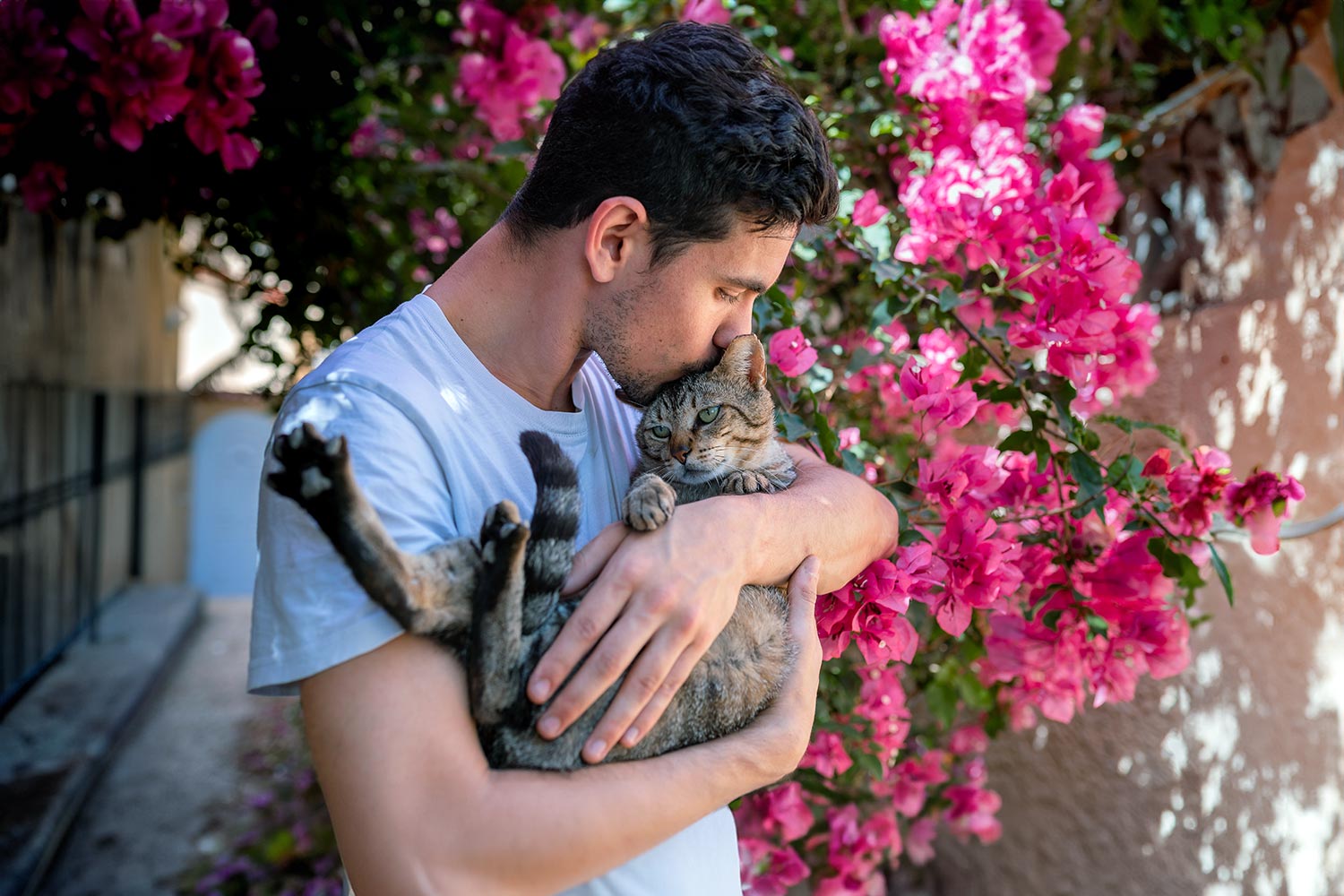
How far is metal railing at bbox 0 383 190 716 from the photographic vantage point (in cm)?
471

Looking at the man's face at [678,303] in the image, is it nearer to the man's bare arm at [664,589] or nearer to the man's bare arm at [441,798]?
the man's bare arm at [664,589]

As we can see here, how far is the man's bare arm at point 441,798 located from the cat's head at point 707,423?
873 millimetres

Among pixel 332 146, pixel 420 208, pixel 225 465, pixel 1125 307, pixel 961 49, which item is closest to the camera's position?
pixel 1125 307

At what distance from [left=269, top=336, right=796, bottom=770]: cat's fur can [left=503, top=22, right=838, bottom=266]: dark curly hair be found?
0.32 m

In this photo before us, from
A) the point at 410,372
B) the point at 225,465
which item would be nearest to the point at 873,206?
the point at 410,372

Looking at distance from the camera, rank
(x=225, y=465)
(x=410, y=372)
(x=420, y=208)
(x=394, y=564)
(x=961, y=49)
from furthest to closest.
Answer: (x=225, y=465), (x=420, y=208), (x=961, y=49), (x=410, y=372), (x=394, y=564)

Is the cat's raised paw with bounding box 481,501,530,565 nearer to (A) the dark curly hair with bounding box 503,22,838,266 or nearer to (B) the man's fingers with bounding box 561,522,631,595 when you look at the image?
(B) the man's fingers with bounding box 561,522,631,595

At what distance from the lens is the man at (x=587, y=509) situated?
42.4 inches

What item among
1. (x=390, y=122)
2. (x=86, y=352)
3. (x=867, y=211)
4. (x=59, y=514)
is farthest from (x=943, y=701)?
(x=86, y=352)

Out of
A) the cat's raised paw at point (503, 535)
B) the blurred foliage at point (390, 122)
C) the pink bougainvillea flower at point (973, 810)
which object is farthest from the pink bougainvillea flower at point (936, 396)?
the pink bougainvillea flower at point (973, 810)

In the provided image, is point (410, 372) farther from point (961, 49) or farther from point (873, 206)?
point (961, 49)

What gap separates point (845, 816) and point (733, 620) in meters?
1.13

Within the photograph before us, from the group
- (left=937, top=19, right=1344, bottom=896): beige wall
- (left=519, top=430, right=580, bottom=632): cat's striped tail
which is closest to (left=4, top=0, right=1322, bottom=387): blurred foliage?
(left=937, top=19, right=1344, bottom=896): beige wall

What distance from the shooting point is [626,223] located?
4.87ft
